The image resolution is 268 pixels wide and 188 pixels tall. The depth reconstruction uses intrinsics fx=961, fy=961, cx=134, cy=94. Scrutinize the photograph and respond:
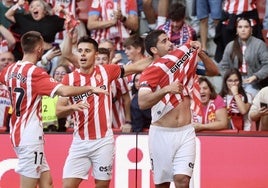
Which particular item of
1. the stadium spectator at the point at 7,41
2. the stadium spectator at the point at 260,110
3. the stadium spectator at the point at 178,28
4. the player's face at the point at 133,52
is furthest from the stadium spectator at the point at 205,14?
the stadium spectator at the point at 7,41

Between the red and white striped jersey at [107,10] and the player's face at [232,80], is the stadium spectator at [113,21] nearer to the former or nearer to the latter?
the red and white striped jersey at [107,10]

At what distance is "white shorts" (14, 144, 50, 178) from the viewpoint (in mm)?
10945

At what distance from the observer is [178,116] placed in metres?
10.7

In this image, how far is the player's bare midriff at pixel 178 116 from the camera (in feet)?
35.1

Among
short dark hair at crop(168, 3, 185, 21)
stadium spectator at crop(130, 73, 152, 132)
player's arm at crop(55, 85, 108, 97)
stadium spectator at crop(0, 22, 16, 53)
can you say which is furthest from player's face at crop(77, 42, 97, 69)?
stadium spectator at crop(0, 22, 16, 53)

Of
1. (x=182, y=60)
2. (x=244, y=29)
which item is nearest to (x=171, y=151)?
(x=182, y=60)

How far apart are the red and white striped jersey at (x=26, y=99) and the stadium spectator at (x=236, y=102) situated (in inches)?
124

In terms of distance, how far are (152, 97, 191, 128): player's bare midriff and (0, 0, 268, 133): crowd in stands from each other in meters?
1.63

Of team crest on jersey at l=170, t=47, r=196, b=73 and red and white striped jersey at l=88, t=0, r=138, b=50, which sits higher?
red and white striped jersey at l=88, t=0, r=138, b=50

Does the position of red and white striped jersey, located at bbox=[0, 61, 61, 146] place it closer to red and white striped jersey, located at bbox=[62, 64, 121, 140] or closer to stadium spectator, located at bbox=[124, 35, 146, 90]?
red and white striped jersey, located at bbox=[62, 64, 121, 140]

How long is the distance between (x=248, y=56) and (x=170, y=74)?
3.34 meters

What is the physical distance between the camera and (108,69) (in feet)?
37.5

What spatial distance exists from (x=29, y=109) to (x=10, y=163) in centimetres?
188

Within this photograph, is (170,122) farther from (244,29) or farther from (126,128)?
(244,29)
